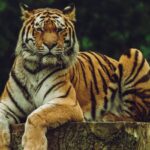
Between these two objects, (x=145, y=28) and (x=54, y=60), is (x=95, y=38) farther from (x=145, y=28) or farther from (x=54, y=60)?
(x=54, y=60)

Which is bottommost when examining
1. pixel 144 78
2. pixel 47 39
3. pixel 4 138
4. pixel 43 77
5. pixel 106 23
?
pixel 106 23

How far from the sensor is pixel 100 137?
10211 mm

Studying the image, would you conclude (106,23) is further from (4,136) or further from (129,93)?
(4,136)

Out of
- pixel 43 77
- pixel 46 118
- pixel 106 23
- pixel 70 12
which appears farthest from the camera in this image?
pixel 106 23

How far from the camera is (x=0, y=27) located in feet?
71.5

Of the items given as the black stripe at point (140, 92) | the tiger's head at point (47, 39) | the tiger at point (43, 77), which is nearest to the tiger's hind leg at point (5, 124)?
the tiger at point (43, 77)

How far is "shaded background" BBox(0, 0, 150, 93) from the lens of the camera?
2191 cm

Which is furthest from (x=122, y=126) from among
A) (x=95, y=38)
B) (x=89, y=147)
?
(x=95, y=38)

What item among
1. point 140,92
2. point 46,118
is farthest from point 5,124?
point 140,92

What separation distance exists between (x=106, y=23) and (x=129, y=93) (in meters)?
11.5

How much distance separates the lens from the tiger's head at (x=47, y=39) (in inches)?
418

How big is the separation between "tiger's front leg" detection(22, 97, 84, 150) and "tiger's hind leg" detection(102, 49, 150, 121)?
33.1 inches

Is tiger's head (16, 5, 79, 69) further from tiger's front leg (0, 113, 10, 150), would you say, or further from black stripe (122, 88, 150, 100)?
black stripe (122, 88, 150, 100)

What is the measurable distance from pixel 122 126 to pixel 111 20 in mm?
13227
